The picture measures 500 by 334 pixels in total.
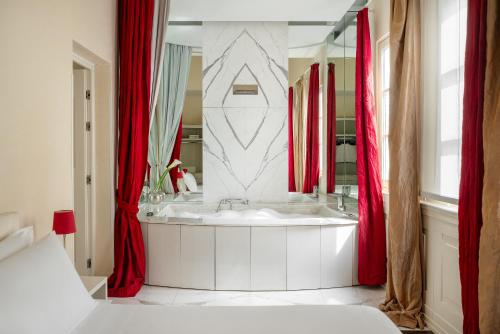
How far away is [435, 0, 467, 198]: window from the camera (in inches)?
101

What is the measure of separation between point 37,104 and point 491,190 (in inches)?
96.6

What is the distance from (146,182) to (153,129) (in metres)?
0.59

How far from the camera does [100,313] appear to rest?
1.86 metres

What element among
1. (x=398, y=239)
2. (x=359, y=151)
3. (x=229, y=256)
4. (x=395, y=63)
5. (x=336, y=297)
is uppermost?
(x=395, y=63)

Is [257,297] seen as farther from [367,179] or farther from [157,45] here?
[157,45]

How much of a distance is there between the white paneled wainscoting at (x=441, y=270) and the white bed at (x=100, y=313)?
953 millimetres

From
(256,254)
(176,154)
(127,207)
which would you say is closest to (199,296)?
(256,254)

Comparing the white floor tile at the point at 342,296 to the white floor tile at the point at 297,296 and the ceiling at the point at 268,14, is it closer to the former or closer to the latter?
the white floor tile at the point at 297,296

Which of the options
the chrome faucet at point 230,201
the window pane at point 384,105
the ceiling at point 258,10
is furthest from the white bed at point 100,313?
the ceiling at point 258,10

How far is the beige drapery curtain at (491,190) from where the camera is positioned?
191cm

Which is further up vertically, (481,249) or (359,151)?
(359,151)

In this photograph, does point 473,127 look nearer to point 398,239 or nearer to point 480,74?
point 480,74

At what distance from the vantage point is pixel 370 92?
362 cm

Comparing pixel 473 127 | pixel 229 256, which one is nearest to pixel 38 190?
pixel 229 256
